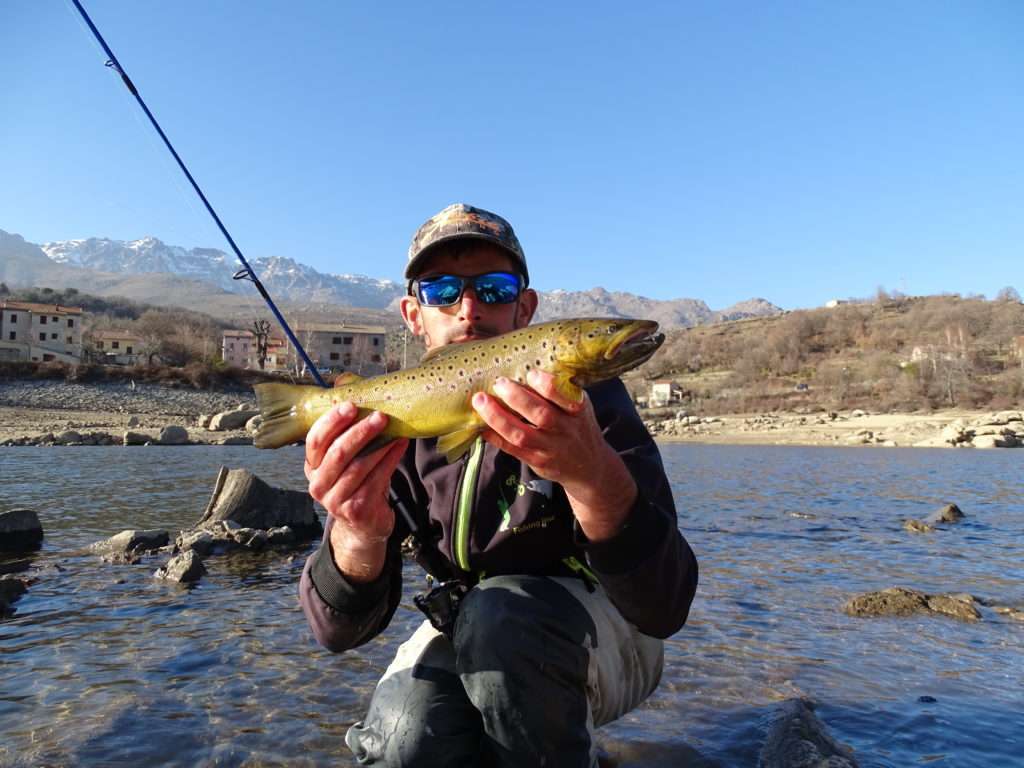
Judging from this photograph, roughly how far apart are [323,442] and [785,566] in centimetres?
862

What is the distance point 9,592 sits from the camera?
6926mm

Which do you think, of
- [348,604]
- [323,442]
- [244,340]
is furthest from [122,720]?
[244,340]

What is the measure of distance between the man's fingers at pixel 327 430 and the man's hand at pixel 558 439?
604mm

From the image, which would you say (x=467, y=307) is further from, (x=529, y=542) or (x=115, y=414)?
(x=115, y=414)

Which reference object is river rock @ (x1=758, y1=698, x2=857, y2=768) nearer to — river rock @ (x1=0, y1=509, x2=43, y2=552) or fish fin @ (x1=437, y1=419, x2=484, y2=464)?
fish fin @ (x1=437, y1=419, x2=484, y2=464)

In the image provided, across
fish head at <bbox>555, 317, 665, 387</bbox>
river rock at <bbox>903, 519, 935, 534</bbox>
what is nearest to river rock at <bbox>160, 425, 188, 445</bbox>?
river rock at <bbox>903, 519, 935, 534</bbox>

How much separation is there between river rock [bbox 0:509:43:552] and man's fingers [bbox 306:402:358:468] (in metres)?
9.55

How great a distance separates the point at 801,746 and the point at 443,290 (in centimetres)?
316

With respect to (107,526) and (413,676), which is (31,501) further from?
(413,676)

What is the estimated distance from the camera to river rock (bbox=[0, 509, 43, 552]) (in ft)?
31.6

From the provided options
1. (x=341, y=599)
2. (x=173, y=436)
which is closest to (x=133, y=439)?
(x=173, y=436)

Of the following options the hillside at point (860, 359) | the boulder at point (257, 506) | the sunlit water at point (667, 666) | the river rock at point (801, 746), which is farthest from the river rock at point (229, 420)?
the hillside at point (860, 359)

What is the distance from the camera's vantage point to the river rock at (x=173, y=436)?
3450 cm

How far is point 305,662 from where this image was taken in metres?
5.40
